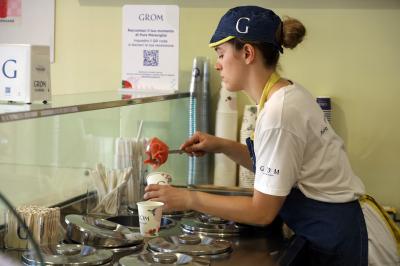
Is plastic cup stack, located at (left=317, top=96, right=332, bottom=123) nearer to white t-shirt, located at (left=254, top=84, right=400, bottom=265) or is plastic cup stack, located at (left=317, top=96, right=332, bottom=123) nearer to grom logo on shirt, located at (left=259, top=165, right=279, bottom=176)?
white t-shirt, located at (left=254, top=84, right=400, bottom=265)

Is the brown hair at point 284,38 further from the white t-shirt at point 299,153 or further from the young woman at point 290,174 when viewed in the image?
the white t-shirt at point 299,153

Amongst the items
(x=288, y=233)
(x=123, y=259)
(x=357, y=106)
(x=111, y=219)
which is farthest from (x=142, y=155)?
(x=357, y=106)

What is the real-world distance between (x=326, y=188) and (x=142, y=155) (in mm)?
617

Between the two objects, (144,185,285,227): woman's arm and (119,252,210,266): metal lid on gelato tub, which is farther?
(144,185,285,227): woman's arm

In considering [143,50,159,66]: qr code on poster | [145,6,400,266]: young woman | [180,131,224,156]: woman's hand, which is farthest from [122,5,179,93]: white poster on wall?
[145,6,400,266]: young woman

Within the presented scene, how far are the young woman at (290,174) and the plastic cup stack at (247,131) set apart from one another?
64 cm

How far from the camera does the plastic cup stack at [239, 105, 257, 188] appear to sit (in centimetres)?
238

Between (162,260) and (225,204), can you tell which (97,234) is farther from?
(225,204)

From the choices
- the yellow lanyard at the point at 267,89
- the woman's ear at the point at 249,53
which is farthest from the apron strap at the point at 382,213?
the woman's ear at the point at 249,53

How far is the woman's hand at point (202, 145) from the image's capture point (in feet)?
6.70

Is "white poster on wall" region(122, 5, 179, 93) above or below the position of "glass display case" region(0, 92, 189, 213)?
above

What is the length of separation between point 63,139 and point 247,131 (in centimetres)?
86

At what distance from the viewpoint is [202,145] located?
2.04 metres

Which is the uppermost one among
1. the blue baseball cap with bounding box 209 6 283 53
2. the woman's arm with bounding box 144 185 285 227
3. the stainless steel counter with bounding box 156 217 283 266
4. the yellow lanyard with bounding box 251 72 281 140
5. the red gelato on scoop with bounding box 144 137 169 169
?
the blue baseball cap with bounding box 209 6 283 53
